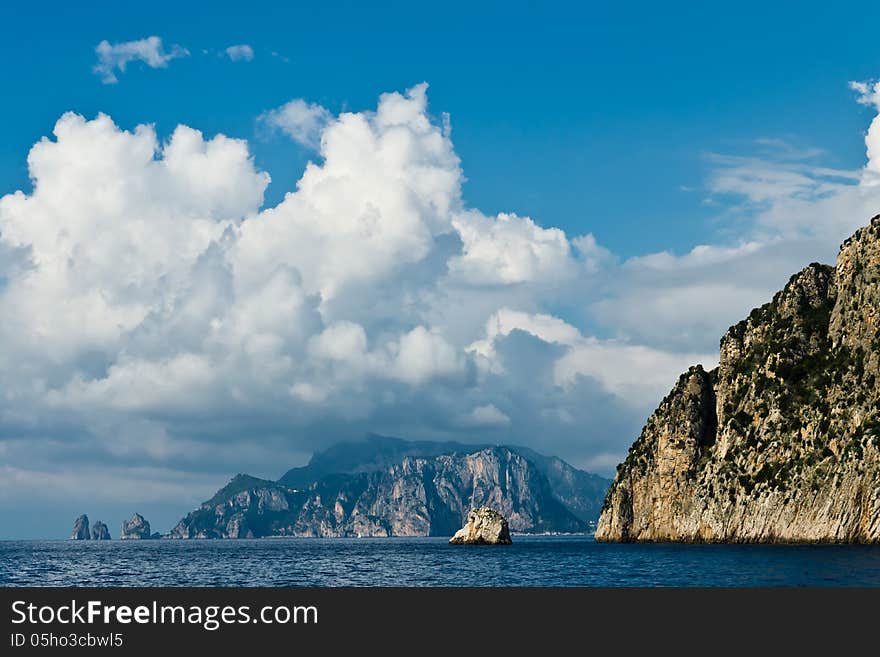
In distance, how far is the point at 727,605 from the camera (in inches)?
2245

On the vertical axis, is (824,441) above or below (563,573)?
above

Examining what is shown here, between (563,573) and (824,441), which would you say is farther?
(824,441)

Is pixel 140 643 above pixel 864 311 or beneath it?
beneath

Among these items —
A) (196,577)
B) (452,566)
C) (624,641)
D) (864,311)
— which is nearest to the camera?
(624,641)

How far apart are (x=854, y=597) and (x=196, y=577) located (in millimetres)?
96132

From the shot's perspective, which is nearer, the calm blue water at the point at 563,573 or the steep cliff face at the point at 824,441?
the calm blue water at the point at 563,573

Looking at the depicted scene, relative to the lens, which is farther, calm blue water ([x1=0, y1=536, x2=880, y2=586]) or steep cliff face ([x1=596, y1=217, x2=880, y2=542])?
steep cliff face ([x1=596, y1=217, x2=880, y2=542])

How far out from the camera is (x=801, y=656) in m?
40.3

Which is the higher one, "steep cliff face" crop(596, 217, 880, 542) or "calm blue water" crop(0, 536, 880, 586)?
"steep cliff face" crop(596, 217, 880, 542)

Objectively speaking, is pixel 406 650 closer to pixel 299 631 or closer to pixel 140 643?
pixel 299 631

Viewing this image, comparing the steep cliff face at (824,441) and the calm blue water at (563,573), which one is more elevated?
the steep cliff face at (824,441)

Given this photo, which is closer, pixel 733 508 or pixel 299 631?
pixel 299 631

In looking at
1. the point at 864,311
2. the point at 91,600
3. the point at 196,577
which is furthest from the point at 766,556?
the point at 91,600

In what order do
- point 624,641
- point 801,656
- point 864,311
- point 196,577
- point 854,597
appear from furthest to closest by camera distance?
1. point 864,311
2. point 196,577
3. point 854,597
4. point 624,641
5. point 801,656
